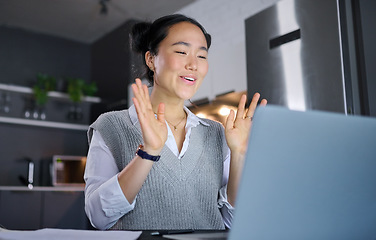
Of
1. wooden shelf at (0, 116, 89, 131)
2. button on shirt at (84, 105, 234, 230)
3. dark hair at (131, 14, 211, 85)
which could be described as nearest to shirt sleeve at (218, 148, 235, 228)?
button on shirt at (84, 105, 234, 230)

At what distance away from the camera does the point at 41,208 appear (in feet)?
12.1

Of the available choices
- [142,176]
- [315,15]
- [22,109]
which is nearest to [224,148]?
[142,176]

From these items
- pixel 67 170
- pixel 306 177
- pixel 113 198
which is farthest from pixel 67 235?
pixel 67 170

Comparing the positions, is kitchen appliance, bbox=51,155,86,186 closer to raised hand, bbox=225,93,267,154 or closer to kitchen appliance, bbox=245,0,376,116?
kitchen appliance, bbox=245,0,376,116

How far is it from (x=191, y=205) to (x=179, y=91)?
1.22 ft

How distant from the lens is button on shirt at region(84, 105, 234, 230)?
100 centimetres

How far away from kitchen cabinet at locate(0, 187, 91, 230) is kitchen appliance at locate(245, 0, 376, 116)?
2269 millimetres

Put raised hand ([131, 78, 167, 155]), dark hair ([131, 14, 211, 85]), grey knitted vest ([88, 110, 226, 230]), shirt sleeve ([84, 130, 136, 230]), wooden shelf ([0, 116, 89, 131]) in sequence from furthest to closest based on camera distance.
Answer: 1. wooden shelf ([0, 116, 89, 131])
2. dark hair ([131, 14, 211, 85])
3. grey knitted vest ([88, 110, 226, 230])
4. shirt sleeve ([84, 130, 136, 230])
5. raised hand ([131, 78, 167, 155])

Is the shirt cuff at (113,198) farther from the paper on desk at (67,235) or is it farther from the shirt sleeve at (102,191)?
the paper on desk at (67,235)

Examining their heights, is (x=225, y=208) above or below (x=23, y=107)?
below

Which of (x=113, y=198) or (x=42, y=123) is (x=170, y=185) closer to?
(x=113, y=198)

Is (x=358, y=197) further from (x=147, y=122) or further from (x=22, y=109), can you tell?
(x=22, y=109)

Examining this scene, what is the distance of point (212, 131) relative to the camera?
139 centimetres

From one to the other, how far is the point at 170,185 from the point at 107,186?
25cm
